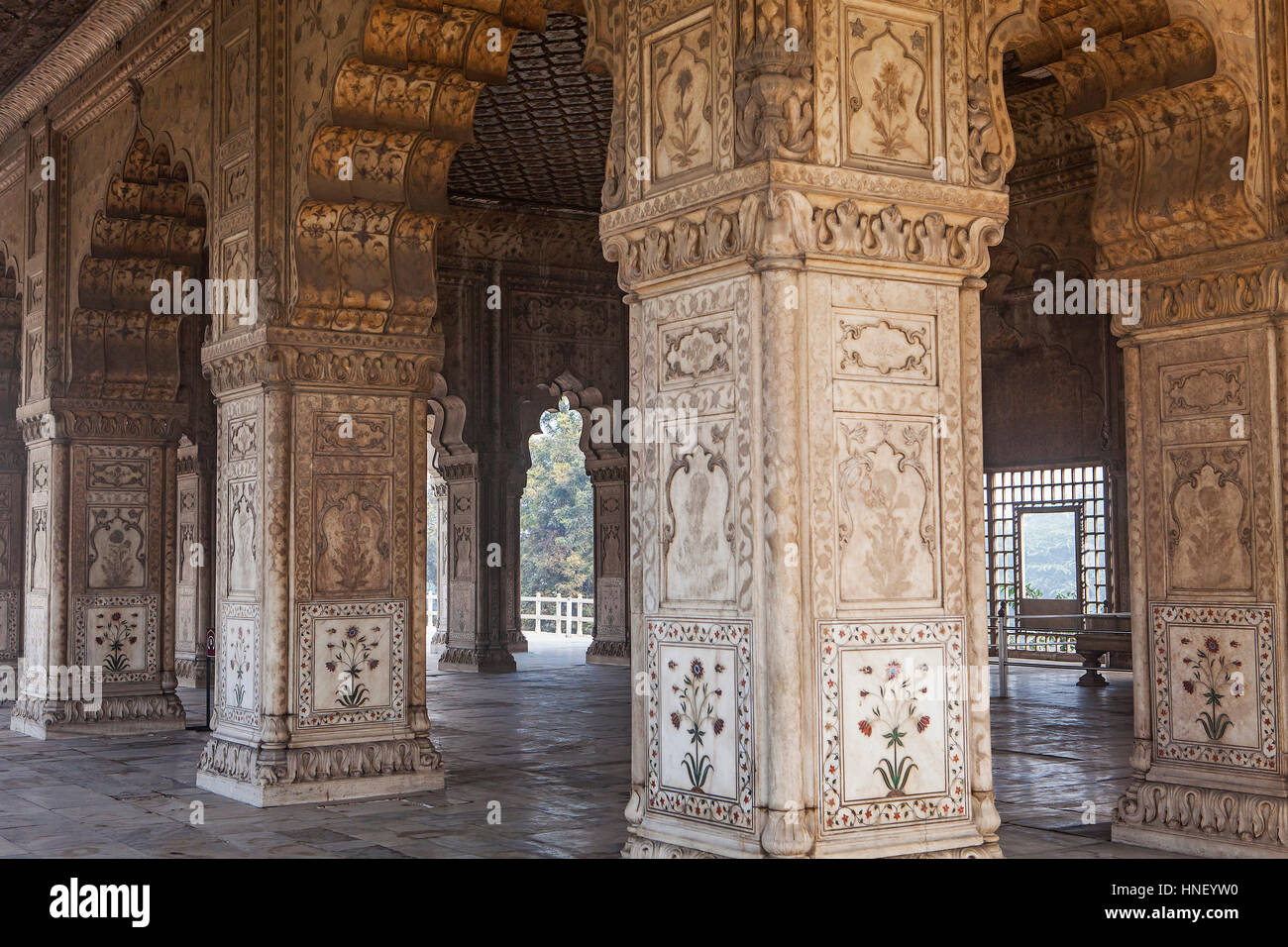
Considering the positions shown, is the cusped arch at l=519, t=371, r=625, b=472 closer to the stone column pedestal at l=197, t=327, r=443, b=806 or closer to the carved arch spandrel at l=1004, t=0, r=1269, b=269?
the stone column pedestal at l=197, t=327, r=443, b=806

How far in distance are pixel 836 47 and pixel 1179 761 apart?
3.67m

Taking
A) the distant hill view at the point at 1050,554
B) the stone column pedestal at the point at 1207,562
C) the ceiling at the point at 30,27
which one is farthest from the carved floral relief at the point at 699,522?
the distant hill view at the point at 1050,554

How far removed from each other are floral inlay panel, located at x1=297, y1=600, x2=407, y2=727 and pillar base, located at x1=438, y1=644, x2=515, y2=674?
340 inches

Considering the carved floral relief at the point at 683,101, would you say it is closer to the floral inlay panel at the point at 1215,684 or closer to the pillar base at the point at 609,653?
the floral inlay panel at the point at 1215,684

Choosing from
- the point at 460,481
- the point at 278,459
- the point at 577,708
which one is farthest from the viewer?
the point at 460,481

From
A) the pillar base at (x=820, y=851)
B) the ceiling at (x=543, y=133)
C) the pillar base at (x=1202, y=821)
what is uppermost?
the ceiling at (x=543, y=133)

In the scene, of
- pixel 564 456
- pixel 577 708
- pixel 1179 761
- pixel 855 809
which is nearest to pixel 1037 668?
pixel 577 708

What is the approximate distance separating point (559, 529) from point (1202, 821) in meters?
39.0

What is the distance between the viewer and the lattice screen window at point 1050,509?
15.7 metres

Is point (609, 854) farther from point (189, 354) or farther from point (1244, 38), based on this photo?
point (189, 354)

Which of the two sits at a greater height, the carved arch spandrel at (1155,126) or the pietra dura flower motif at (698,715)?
the carved arch spandrel at (1155,126)

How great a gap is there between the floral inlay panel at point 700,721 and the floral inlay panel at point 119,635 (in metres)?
7.81

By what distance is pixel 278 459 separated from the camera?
26.1ft

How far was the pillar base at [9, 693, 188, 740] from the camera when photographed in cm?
1119
